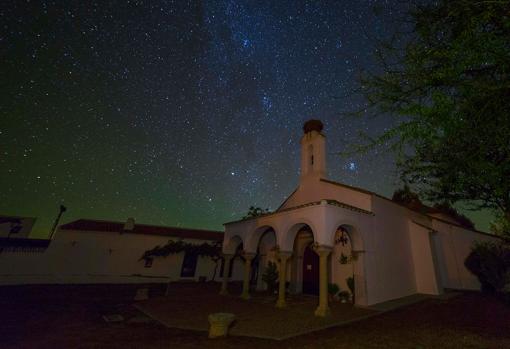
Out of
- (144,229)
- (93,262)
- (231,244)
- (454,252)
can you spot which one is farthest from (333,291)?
(93,262)

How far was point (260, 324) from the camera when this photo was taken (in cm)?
759

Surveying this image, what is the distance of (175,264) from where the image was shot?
858 inches

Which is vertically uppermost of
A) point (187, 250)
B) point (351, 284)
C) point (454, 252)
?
point (454, 252)

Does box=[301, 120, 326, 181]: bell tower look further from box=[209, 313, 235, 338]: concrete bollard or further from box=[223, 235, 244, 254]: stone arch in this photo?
box=[209, 313, 235, 338]: concrete bollard

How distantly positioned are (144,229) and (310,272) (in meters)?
17.0

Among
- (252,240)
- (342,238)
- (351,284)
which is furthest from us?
(252,240)

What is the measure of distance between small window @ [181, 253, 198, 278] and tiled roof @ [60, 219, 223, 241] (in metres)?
1.81

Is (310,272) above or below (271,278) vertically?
above

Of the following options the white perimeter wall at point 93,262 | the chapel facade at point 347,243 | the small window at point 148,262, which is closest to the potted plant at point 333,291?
the chapel facade at point 347,243

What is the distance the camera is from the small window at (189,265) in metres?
22.1

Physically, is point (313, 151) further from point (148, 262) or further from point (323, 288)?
point (148, 262)

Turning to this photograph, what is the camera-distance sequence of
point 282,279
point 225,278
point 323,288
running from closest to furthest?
1. point 323,288
2. point 282,279
3. point 225,278

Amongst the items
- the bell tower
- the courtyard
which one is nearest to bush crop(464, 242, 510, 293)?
the courtyard

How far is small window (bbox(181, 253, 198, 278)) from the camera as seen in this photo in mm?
22078
